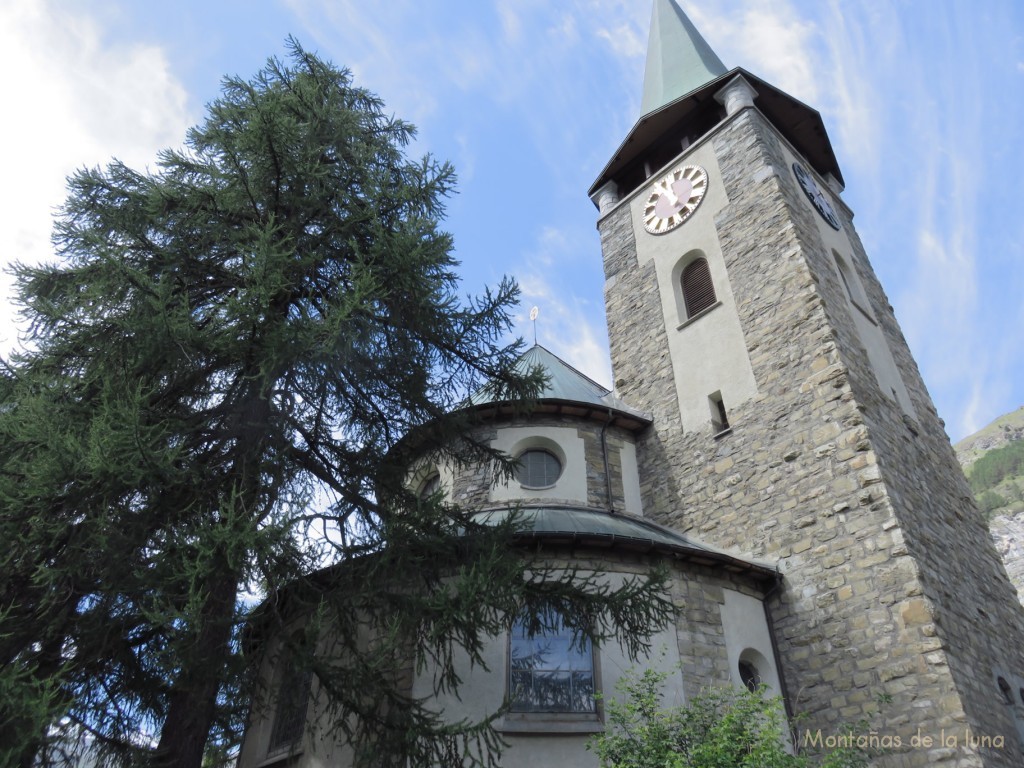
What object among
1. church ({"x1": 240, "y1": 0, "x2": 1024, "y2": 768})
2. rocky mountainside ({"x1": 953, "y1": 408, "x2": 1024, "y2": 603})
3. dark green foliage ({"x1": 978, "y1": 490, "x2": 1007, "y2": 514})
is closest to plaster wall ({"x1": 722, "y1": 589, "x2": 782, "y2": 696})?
church ({"x1": 240, "y1": 0, "x2": 1024, "y2": 768})

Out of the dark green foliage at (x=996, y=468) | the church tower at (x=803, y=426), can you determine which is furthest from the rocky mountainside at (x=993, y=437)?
the church tower at (x=803, y=426)

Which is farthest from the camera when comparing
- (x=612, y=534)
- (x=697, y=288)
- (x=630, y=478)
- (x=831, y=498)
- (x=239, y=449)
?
(x=697, y=288)

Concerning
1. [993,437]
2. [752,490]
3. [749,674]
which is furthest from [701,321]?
[993,437]

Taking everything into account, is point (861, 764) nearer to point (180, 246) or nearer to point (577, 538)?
point (577, 538)

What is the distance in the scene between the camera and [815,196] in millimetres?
16938

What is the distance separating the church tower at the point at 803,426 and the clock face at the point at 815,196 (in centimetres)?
8

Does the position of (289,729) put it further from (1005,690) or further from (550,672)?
(1005,690)

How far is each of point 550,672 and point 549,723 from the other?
0.66 meters

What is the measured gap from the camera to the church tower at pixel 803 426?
365 inches

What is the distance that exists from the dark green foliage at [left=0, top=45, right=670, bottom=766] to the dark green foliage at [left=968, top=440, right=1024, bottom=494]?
439 feet

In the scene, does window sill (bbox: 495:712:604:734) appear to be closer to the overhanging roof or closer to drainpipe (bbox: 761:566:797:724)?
drainpipe (bbox: 761:566:797:724)

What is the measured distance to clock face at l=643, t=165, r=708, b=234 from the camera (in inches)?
659

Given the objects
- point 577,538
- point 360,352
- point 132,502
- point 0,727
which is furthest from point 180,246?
point 577,538

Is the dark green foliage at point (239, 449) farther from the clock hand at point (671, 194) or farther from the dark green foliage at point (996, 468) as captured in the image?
the dark green foliage at point (996, 468)
